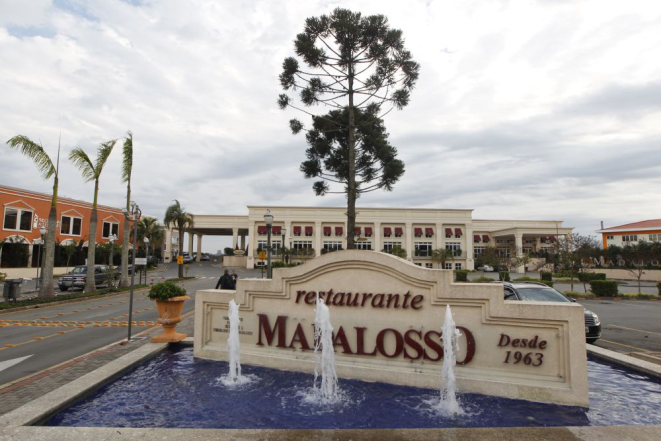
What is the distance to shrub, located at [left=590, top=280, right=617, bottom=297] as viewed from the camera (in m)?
25.9

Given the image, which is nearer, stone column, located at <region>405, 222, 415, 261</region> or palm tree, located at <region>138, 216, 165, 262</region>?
palm tree, located at <region>138, 216, 165, 262</region>

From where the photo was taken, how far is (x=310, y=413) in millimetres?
5062

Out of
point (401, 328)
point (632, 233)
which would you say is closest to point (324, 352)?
point (401, 328)

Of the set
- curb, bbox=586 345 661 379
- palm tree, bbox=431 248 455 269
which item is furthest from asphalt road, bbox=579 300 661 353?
palm tree, bbox=431 248 455 269

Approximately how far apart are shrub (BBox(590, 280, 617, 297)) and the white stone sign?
83.8 feet

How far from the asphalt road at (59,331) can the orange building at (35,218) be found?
22177mm

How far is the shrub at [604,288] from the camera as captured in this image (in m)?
25.9

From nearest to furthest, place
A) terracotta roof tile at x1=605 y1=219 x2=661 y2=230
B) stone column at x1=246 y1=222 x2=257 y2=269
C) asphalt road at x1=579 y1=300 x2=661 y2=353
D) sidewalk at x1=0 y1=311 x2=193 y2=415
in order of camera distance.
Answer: sidewalk at x1=0 y1=311 x2=193 y2=415 < asphalt road at x1=579 y1=300 x2=661 y2=353 < stone column at x1=246 y1=222 x2=257 y2=269 < terracotta roof tile at x1=605 y1=219 x2=661 y2=230

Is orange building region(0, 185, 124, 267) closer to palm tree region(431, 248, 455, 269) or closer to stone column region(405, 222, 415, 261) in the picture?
palm tree region(431, 248, 455, 269)

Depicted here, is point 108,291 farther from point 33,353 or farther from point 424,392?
point 424,392

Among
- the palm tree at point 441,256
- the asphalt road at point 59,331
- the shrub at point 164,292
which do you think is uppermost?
the palm tree at point 441,256

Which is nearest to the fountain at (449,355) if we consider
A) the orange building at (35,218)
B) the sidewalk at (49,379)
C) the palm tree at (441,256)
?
the sidewalk at (49,379)

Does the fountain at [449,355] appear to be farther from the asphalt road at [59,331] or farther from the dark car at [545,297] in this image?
the asphalt road at [59,331]

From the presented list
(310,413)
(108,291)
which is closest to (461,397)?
(310,413)
